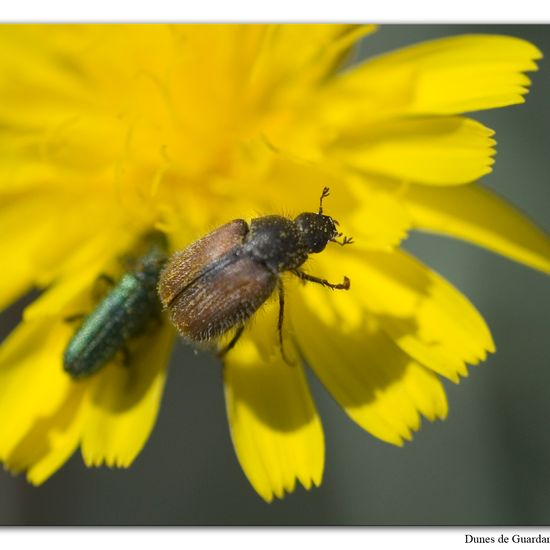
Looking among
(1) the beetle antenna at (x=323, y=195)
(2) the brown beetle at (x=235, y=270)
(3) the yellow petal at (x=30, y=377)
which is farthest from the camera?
(3) the yellow petal at (x=30, y=377)

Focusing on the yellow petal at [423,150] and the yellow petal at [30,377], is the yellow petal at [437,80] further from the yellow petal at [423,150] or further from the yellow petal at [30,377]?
the yellow petal at [30,377]

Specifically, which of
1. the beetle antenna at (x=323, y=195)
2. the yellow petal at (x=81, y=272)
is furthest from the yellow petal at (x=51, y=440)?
the beetle antenna at (x=323, y=195)

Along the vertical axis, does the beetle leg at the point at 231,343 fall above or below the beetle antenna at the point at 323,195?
below

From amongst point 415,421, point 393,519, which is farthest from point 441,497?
point 415,421

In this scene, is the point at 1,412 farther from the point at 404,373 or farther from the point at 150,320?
the point at 404,373

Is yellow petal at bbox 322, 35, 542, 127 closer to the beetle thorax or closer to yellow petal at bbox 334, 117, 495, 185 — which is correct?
yellow petal at bbox 334, 117, 495, 185

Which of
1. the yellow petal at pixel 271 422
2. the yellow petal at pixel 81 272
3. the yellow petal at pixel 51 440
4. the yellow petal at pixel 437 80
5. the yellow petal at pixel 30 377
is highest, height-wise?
the yellow petal at pixel 437 80
